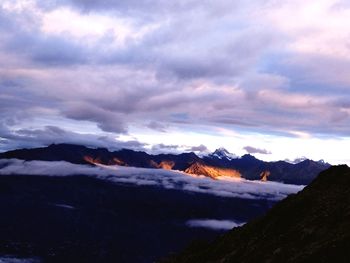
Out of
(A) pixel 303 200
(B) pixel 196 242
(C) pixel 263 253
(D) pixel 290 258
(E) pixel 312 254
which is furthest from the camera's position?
(B) pixel 196 242

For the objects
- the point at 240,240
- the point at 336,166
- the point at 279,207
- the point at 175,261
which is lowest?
the point at 175,261

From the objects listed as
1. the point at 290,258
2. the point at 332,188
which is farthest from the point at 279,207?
the point at 290,258

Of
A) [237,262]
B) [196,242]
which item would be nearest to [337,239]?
[237,262]

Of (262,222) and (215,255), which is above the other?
(262,222)

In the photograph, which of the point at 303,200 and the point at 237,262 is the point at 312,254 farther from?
the point at 303,200

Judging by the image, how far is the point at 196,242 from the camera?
120812 mm

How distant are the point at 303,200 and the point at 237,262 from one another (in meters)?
21.1

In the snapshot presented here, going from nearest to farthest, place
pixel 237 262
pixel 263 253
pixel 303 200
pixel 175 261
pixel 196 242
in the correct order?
pixel 263 253 → pixel 237 262 → pixel 303 200 → pixel 175 261 → pixel 196 242

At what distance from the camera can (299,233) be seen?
242ft

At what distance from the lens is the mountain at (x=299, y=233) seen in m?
61.6

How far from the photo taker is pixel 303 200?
94.0 metres

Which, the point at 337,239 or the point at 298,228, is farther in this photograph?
the point at 298,228

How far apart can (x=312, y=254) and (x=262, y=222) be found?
132ft

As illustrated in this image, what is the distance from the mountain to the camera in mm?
61625
